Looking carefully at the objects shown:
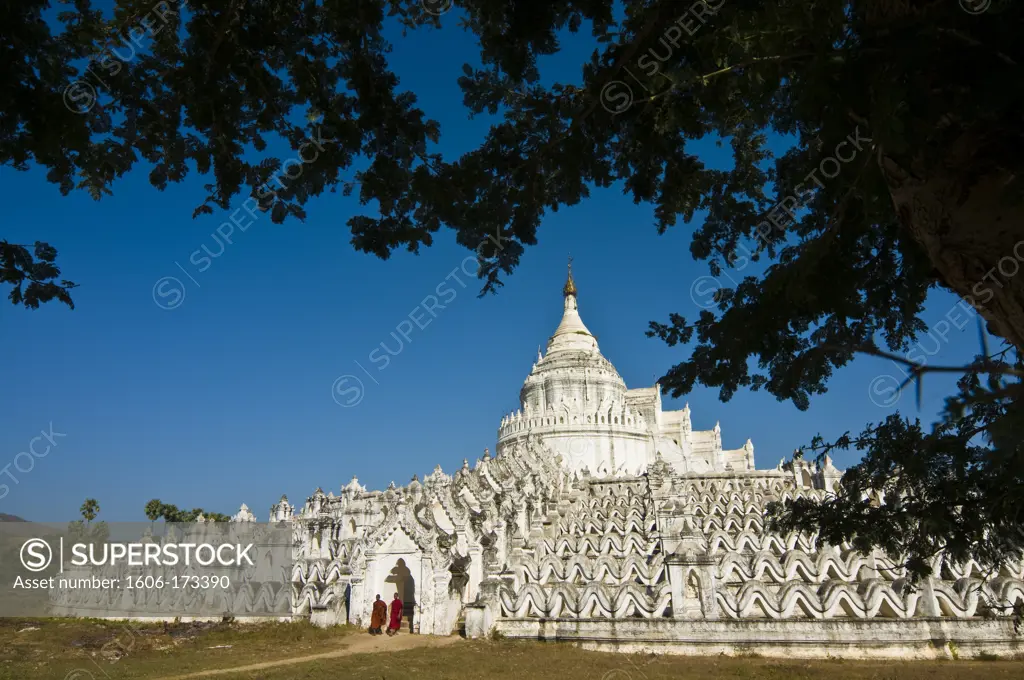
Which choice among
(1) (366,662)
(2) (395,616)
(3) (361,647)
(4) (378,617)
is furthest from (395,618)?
(1) (366,662)

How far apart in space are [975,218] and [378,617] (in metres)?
17.9

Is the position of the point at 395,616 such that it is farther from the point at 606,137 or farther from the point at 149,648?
the point at 606,137

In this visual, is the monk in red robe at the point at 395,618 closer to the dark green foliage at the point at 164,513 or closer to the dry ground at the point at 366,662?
the dry ground at the point at 366,662

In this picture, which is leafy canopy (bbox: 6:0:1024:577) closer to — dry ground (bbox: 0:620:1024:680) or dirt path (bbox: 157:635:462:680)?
dry ground (bbox: 0:620:1024:680)

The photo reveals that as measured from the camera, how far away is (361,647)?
15844 mm

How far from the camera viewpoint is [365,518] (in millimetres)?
24734

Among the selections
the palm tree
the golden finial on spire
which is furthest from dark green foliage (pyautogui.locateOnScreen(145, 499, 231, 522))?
the golden finial on spire

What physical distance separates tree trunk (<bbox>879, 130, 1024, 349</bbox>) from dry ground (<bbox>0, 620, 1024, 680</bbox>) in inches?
379

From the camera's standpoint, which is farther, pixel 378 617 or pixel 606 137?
pixel 378 617

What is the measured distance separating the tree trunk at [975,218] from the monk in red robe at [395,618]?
675 inches

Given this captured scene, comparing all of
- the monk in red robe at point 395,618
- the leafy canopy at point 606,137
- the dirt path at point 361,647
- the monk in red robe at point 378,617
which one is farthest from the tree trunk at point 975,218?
the monk in red robe at point 378,617

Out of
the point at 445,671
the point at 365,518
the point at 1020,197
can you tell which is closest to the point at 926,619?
the point at 445,671

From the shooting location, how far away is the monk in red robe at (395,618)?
17.4 metres

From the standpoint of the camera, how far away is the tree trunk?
3.26 metres
